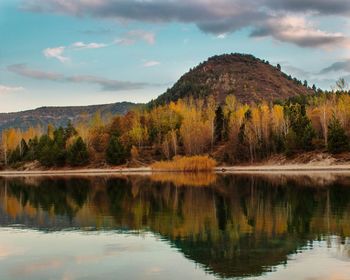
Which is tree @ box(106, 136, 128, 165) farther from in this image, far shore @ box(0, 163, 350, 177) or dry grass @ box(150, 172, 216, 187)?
dry grass @ box(150, 172, 216, 187)

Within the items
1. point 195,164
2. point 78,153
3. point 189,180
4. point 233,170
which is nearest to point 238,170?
point 233,170

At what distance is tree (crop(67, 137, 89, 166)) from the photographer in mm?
127312

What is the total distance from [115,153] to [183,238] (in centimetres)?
9625

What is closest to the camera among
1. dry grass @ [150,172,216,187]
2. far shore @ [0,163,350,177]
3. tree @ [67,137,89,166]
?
dry grass @ [150,172,216,187]

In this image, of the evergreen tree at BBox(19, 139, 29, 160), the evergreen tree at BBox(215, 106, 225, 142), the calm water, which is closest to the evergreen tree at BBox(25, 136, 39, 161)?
the evergreen tree at BBox(19, 139, 29, 160)

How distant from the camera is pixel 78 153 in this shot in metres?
127

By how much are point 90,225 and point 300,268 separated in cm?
1781

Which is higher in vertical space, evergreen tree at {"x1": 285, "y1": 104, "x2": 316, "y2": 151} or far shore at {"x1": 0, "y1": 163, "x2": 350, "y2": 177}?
evergreen tree at {"x1": 285, "y1": 104, "x2": 316, "y2": 151}

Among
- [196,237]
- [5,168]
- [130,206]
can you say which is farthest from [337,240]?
[5,168]

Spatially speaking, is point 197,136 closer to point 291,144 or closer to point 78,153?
point 291,144

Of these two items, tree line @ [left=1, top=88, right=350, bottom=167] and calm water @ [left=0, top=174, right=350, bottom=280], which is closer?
calm water @ [left=0, top=174, right=350, bottom=280]

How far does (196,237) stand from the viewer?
27.6 m

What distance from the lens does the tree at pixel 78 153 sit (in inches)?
5012

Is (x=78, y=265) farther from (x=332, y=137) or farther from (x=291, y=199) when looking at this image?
(x=332, y=137)
